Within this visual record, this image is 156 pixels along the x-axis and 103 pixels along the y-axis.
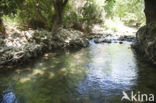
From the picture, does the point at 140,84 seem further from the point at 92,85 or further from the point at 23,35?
the point at 23,35

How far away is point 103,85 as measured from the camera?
225 inches

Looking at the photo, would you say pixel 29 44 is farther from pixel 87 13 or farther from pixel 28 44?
pixel 87 13

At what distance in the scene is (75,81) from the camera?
6.10 m

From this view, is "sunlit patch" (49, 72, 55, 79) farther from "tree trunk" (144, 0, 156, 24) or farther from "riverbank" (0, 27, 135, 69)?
"tree trunk" (144, 0, 156, 24)

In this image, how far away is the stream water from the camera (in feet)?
15.9

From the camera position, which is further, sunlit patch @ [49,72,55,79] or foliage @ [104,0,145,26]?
foliage @ [104,0,145,26]

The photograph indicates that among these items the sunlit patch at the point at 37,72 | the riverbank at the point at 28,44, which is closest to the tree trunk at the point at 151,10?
the riverbank at the point at 28,44

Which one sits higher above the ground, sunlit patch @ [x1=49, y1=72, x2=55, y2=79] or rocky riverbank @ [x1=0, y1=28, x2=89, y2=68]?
rocky riverbank @ [x1=0, y1=28, x2=89, y2=68]

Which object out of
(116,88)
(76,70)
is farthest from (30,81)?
(116,88)

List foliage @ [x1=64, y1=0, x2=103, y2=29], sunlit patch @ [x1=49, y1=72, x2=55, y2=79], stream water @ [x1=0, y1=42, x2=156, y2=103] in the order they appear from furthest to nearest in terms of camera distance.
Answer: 1. foliage @ [x1=64, y1=0, x2=103, y2=29]
2. sunlit patch @ [x1=49, y1=72, x2=55, y2=79]
3. stream water @ [x1=0, y1=42, x2=156, y2=103]

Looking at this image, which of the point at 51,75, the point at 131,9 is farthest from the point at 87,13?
the point at 51,75

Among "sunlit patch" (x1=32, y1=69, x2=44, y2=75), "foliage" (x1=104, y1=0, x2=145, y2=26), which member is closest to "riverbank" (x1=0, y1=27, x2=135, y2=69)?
"sunlit patch" (x1=32, y1=69, x2=44, y2=75)

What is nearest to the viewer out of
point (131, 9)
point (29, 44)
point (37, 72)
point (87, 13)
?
point (37, 72)

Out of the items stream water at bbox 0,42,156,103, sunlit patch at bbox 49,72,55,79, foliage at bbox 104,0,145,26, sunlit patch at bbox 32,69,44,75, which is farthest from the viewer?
foliage at bbox 104,0,145,26
